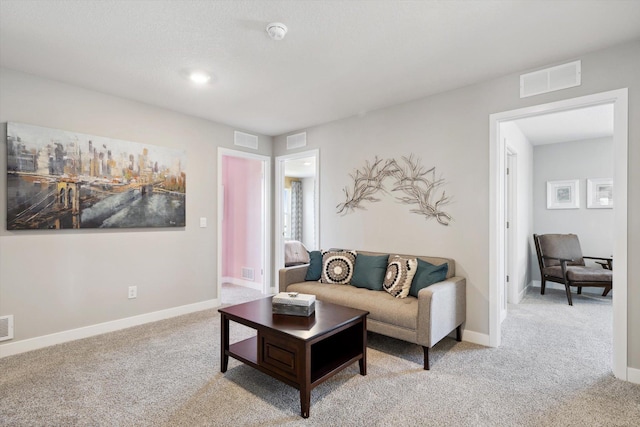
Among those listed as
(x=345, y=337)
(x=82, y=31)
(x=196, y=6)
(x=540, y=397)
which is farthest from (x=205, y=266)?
(x=540, y=397)

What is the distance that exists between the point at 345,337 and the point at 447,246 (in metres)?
1.41

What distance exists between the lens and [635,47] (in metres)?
2.32

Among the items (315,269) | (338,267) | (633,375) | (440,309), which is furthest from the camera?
(315,269)

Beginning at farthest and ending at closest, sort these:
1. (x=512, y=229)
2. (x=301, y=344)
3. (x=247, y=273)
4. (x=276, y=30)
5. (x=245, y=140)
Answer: (x=247, y=273) < (x=245, y=140) < (x=512, y=229) < (x=276, y=30) < (x=301, y=344)

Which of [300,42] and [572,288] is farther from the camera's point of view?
[572,288]

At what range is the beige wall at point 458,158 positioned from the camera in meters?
2.32

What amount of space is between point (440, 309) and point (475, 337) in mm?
744

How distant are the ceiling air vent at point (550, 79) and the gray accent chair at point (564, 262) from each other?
275 cm

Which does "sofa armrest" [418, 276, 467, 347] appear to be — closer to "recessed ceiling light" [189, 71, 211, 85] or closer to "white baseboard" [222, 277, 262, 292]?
"recessed ceiling light" [189, 71, 211, 85]

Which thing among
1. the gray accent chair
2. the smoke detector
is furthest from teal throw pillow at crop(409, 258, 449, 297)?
the gray accent chair

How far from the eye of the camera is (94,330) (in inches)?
125

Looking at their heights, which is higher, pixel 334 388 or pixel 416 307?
pixel 416 307

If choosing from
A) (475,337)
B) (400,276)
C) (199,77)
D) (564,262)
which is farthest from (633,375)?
(199,77)

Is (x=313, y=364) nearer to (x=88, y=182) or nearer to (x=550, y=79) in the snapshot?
(x=88, y=182)
